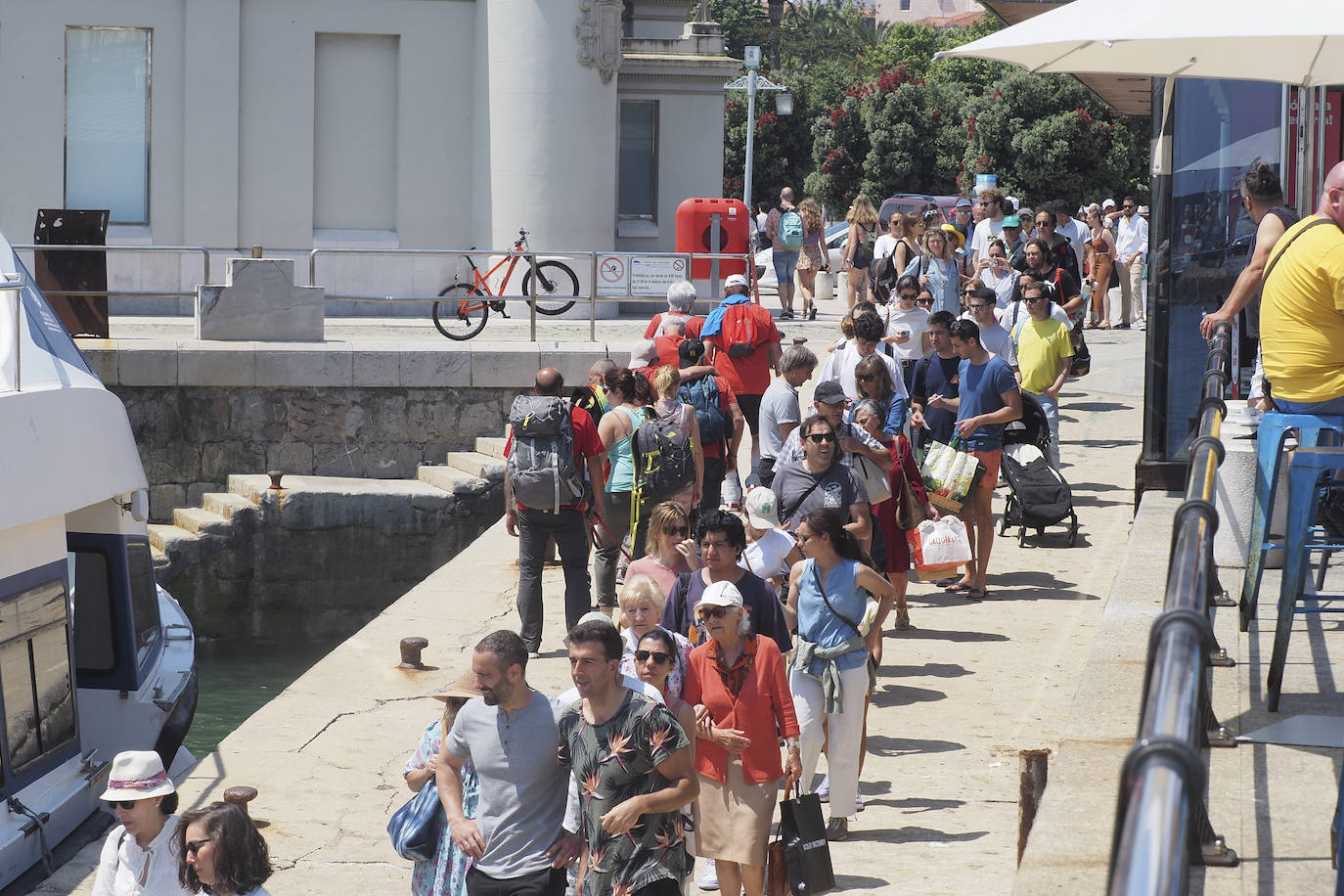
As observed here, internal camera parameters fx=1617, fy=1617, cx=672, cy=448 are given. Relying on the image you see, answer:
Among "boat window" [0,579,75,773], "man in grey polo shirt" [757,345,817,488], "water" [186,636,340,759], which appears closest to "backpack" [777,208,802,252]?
"water" [186,636,340,759]

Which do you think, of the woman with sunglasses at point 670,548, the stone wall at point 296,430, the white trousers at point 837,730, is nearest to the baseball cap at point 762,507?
the woman with sunglasses at point 670,548

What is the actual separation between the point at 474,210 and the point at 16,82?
245 inches

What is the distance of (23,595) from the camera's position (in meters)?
8.62

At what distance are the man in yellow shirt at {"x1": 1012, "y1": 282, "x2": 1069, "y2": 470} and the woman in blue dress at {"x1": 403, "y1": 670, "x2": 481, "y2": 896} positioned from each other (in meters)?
7.64

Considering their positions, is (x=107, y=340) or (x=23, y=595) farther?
(x=107, y=340)

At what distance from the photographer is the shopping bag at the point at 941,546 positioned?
9180 millimetres

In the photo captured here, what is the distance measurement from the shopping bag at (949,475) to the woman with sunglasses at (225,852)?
5467mm

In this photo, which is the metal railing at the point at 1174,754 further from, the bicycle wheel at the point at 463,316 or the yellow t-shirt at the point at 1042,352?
the bicycle wheel at the point at 463,316

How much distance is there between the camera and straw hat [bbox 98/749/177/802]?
5867mm

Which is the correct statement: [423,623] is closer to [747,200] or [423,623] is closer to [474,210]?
[474,210]

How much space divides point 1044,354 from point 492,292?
33.8 feet

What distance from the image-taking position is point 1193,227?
8906 millimetres

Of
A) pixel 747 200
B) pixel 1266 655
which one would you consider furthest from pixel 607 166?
pixel 1266 655

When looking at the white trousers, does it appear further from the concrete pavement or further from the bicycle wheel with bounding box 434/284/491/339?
the bicycle wheel with bounding box 434/284/491/339
